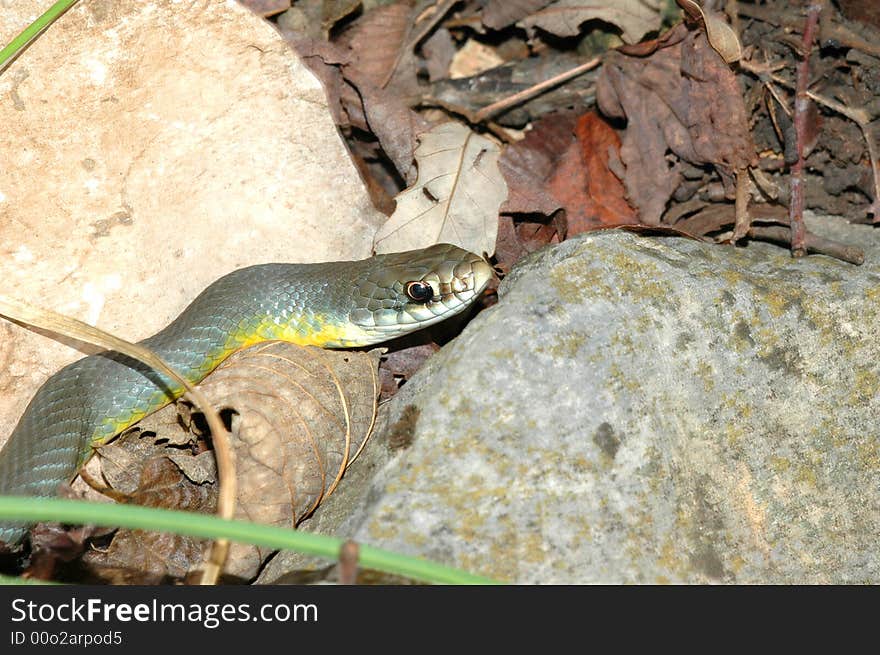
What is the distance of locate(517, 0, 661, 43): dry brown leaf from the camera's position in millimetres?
5770

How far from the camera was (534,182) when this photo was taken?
5371 mm

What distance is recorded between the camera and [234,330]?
458cm

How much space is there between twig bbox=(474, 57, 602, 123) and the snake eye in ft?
5.74

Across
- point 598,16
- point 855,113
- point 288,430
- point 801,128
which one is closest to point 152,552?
point 288,430

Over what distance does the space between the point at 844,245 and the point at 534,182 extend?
1.82 metres

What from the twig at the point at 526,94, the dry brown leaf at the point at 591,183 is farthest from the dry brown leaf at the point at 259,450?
the twig at the point at 526,94

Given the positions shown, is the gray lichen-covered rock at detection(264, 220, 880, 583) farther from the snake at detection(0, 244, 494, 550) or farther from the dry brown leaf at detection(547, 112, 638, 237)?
the dry brown leaf at detection(547, 112, 638, 237)

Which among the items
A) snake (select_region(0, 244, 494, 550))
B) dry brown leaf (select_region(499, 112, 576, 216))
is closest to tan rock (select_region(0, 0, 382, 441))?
snake (select_region(0, 244, 494, 550))

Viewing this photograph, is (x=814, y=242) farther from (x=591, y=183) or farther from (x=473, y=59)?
(x=473, y=59)

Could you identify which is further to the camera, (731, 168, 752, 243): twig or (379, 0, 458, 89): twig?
(379, 0, 458, 89): twig

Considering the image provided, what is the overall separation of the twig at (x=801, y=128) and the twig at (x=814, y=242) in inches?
1.9

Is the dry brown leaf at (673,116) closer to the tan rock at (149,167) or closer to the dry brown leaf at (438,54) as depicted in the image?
the dry brown leaf at (438,54)

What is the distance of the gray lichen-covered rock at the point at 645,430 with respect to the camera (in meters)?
3.09
